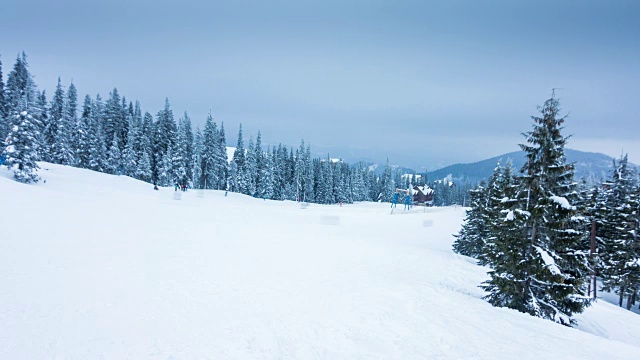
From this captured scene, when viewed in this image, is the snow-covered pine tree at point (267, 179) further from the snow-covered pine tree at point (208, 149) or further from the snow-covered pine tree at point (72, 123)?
the snow-covered pine tree at point (72, 123)

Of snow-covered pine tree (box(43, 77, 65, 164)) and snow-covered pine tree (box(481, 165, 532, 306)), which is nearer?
snow-covered pine tree (box(481, 165, 532, 306))

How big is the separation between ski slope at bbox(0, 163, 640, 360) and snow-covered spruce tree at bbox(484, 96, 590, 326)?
102 inches

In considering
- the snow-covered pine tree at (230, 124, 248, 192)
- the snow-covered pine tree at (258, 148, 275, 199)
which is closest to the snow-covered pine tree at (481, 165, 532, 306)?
the snow-covered pine tree at (258, 148, 275, 199)

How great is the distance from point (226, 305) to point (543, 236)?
13.0 m

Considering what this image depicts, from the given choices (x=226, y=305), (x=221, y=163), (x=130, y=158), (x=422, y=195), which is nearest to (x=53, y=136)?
(x=130, y=158)

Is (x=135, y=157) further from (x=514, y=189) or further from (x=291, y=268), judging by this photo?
(x=514, y=189)

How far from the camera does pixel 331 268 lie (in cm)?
1377

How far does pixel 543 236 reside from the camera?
43.4 ft

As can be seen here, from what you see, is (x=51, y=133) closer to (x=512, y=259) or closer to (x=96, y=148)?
(x=96, y=148)

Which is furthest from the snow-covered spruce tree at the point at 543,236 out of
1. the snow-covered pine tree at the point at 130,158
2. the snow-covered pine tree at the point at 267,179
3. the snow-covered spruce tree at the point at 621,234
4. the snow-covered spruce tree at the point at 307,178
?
the snow-covered spruce tree at the point at 307,178

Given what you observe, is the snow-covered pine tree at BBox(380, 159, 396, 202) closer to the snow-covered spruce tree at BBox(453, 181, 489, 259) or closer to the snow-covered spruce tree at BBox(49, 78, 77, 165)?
the snow-covered spruce tree at BBox(453, 181, 489, 259)

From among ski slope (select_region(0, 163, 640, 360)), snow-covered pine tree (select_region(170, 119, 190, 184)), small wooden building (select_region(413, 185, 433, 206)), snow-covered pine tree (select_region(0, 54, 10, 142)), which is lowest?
ski slope (select_region(0, 163, 640, 360))

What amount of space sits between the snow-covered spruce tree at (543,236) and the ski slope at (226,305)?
8.47 feet

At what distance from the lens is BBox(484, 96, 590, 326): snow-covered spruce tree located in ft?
41.1
